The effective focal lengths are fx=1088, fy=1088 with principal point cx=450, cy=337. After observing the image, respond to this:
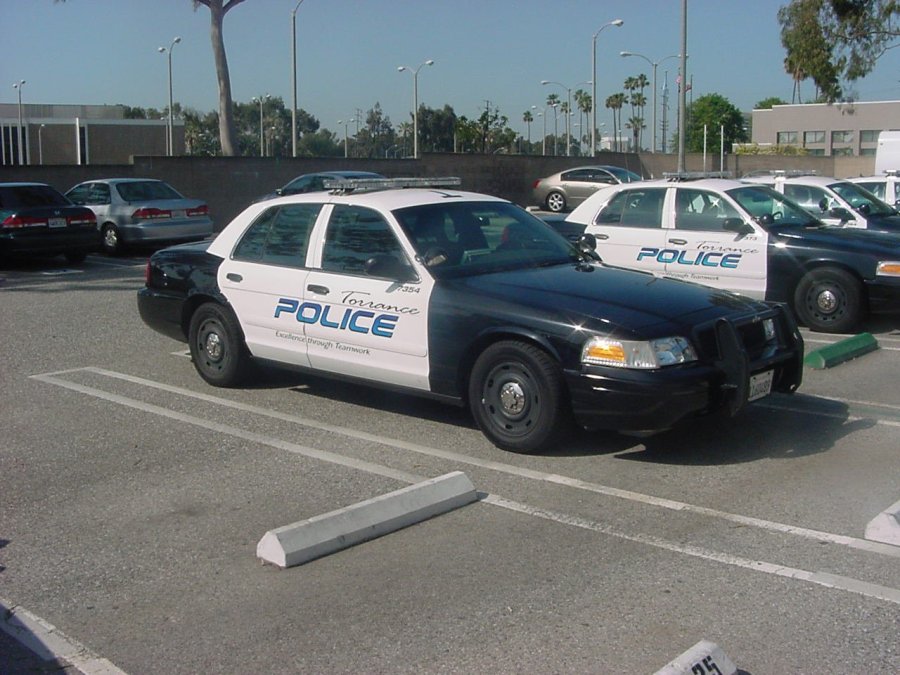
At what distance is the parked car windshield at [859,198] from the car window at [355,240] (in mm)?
8598

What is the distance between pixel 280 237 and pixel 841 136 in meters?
68.8

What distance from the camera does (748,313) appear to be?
23.2ft

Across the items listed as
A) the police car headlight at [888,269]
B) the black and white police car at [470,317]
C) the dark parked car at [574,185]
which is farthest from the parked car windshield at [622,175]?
the black and white police car at [470,317]

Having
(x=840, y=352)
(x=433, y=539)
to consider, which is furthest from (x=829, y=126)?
(x=433, y=539)

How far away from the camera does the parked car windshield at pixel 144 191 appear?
20.9 meters

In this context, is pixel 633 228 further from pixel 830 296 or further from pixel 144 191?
pixel 144 191

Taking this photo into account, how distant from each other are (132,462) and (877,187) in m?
15.4

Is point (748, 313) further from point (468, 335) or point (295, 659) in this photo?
point (295, 659)

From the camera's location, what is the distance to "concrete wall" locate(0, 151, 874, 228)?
29188 millimetres

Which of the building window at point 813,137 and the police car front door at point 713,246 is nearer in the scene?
the police car front door at point 713,246

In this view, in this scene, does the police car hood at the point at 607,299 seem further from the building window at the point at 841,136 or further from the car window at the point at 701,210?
the building window at the point at 841,136

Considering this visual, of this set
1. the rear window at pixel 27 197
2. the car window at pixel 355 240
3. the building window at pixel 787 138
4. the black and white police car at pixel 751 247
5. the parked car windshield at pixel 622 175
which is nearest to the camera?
the car window at pixel 355 240

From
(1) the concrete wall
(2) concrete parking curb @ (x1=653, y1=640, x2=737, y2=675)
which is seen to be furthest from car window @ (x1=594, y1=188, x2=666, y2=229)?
(1) the concrete wall

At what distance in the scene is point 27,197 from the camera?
18469 mm
